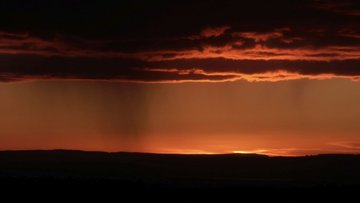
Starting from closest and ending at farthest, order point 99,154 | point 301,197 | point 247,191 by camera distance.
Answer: point 301,197, point 247,191, point 99,154

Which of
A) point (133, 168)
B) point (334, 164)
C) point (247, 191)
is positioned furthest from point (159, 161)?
point (247, 191)

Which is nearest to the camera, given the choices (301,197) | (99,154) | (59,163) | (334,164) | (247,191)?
(301,197)

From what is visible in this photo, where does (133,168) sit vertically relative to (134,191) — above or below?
above

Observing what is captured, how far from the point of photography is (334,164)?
89.3 metres

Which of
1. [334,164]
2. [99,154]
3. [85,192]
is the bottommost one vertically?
[85,192]

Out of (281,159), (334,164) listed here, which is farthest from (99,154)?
(334,164)

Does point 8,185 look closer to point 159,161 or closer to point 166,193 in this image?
point 166,193

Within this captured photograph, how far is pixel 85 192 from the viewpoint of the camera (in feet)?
132

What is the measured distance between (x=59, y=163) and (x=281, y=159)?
26193 millimetres

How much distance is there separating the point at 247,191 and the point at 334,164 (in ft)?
156

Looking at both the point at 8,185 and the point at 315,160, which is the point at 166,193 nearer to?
the point at 8,185

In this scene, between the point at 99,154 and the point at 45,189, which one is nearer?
the point at 45,189

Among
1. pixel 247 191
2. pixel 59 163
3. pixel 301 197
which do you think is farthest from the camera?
pixel 59 163

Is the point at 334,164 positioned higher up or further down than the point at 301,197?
higher up
